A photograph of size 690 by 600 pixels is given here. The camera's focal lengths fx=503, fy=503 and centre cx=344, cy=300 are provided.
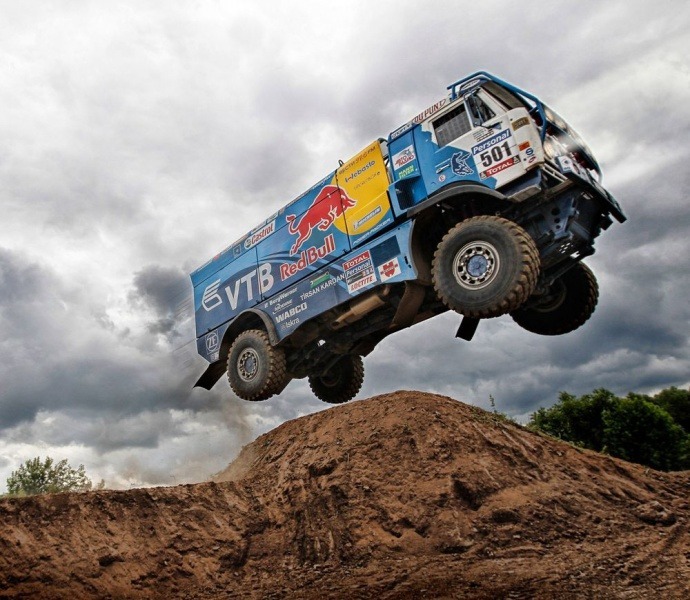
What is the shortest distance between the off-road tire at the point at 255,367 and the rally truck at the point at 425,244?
28mm

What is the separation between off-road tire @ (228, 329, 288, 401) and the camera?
32.5 ft

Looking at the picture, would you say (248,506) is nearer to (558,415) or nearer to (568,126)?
(568,126)

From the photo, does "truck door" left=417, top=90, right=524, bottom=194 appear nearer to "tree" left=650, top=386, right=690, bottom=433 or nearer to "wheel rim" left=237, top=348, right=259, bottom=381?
"wheel rim" left=237, top=348, right=259, bottom=381

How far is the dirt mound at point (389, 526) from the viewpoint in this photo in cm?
491

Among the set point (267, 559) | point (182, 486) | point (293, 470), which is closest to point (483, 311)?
point (293, 470)

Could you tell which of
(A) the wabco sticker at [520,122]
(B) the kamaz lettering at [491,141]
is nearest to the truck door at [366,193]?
(B) the kamaz lettering at [491,141]

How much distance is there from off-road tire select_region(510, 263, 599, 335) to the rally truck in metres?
0.02

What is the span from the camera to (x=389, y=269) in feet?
26.9

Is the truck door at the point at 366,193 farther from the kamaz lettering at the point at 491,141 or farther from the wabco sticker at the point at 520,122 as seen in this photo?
the wabco sticker at the point at 520,122

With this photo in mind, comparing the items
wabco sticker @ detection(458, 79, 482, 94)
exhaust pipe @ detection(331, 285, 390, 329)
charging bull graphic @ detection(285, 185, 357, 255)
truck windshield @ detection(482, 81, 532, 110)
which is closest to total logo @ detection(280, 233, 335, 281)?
charging bull graphic @ detection(285, 185, 357, 255)

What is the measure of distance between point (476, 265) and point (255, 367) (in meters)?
5.21

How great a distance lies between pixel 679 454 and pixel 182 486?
62.6 ft

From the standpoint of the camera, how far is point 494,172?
23.2 ft

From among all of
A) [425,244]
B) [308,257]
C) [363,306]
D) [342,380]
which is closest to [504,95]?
[425,244]
